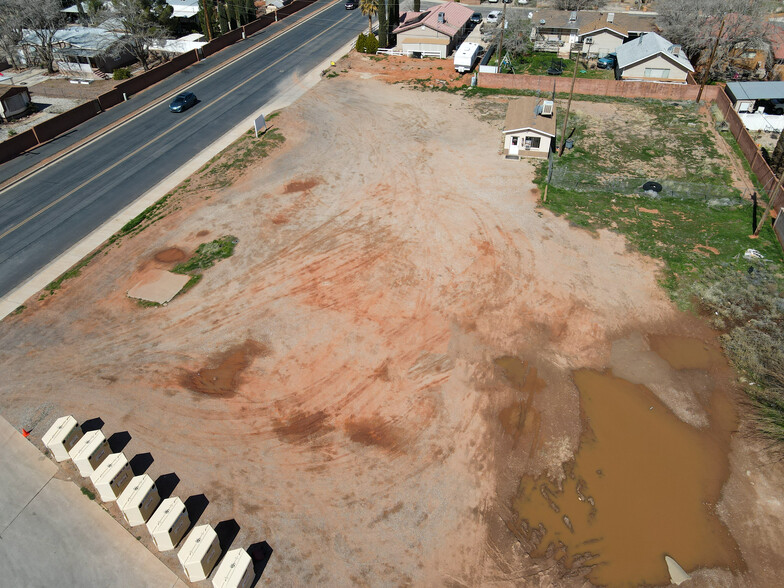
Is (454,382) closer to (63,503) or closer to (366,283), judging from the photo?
(366,283)

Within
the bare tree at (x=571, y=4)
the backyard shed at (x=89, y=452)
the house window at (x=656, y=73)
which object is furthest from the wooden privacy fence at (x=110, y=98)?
the house window at (x=656, y=73)

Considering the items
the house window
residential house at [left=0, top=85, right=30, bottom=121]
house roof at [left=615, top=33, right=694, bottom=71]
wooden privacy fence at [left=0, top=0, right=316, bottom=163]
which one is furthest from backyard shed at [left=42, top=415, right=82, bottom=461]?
the house window

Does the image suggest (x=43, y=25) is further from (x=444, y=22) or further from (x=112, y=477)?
(x=112, y=477)

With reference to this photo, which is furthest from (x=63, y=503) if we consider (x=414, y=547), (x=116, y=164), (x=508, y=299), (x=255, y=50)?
(x=255, y=50)

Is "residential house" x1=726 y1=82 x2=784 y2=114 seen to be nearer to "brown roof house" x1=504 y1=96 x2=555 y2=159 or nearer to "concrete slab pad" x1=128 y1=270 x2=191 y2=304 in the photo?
"brown roof house" x1=504 y1=96 x2=555 y2=159

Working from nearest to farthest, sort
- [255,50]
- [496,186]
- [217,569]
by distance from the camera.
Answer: [217,569], [496,186], [255,50]

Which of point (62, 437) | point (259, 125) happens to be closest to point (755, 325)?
point (62, 437)

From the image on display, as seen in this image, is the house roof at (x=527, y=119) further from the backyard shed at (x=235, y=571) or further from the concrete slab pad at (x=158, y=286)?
the backyard shed at (x=235, y=571)
